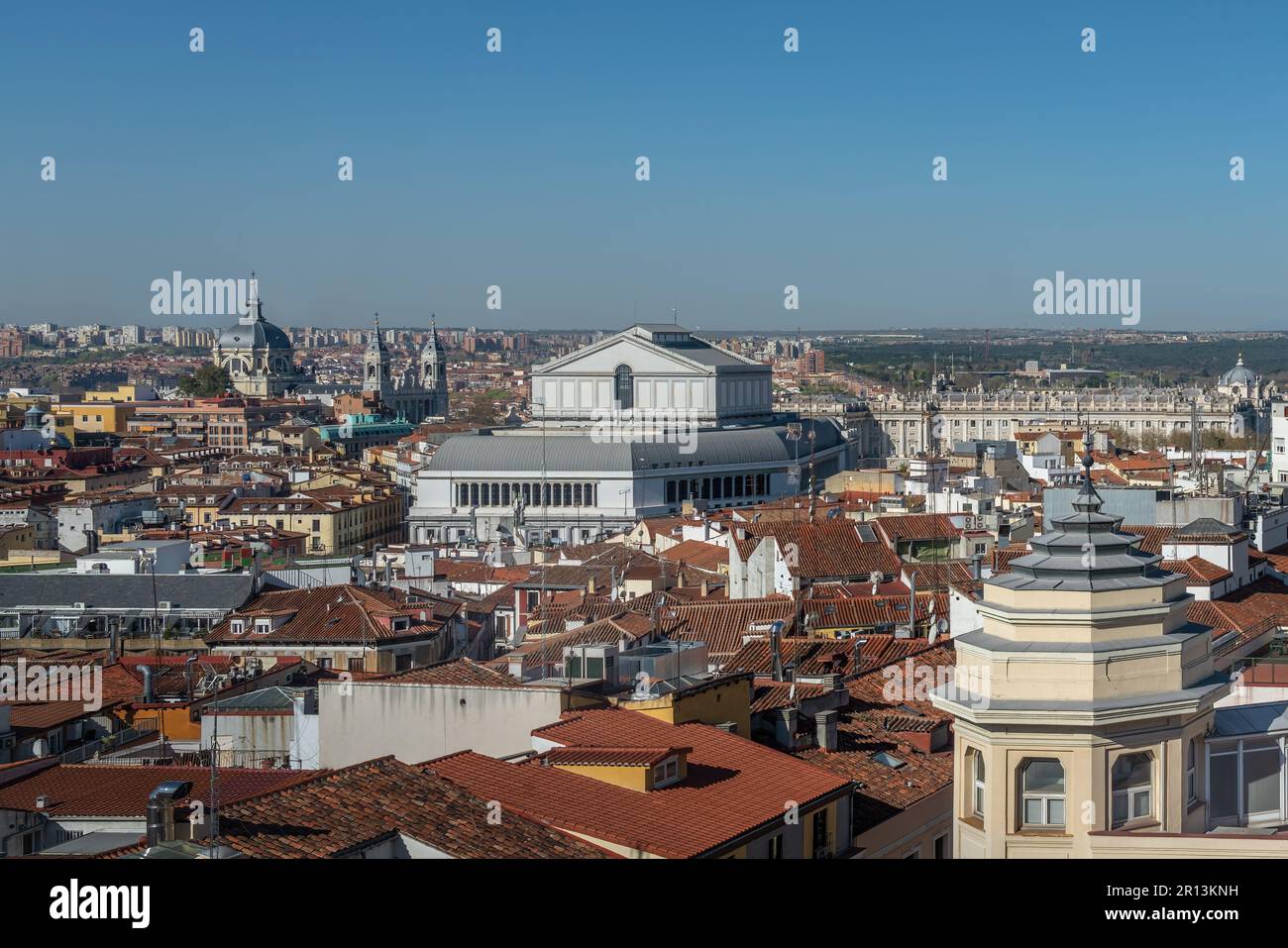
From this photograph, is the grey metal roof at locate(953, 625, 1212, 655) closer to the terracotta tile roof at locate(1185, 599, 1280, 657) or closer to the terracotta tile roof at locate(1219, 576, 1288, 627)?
the terracotta tile roof at locate(1185, 599, 1280, 657)

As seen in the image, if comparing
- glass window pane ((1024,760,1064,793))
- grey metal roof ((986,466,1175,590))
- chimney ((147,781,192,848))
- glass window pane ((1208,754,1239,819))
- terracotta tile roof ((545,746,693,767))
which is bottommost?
terracotta tile roof ((545,746,693,767))

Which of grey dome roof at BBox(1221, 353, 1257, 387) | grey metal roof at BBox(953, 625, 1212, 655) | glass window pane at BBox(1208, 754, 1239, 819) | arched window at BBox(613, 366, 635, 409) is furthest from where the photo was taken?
grey dome roof at BBox(1221, 353, 1257, 387)

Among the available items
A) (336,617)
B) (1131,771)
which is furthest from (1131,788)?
(336,617)

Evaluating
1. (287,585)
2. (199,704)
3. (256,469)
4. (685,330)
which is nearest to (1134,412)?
(685,330)

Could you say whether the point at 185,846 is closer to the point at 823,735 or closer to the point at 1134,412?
the point at 823,735

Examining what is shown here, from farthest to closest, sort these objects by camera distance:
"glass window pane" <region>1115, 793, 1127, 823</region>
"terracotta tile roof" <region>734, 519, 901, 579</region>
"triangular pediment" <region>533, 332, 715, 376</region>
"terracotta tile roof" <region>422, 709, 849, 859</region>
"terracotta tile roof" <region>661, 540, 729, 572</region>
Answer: "triangular pediment" <region>533, 332, 715, 376</region>
"terracotta tile roof" <region>661, 540, 729, 572</region>
"terracotta tile roof" <region>734, 519, 901, 579</region>
"terracotta tile roof" <region>422, 709, 849, 859</region>
"glass window pane" <region>1115, 793, 1127, 823</region>

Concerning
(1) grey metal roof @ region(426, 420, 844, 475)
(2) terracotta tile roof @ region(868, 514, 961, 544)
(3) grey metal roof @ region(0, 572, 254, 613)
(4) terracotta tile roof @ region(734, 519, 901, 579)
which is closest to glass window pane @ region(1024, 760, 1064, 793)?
(4) terracotta tile roof @ region(734, 519, 901, 579)

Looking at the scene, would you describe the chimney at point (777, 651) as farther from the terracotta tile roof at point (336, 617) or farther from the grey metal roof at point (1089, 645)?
the grey metal roof at point (1089, 645)

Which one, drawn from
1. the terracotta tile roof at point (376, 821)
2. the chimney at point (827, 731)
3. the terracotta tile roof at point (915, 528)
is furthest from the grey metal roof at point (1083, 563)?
the terracotta tile roof at point (915, 528)
